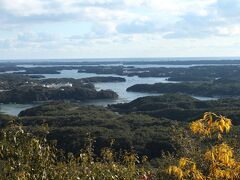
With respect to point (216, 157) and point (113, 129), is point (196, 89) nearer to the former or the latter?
point (113, 129)

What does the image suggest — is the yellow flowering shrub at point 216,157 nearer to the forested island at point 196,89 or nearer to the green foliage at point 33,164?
the green foliage at point 33,164

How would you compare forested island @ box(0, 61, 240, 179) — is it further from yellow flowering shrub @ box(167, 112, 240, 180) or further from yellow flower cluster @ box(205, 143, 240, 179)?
yellow flower cluster @ box(205, 143, 240, 179)

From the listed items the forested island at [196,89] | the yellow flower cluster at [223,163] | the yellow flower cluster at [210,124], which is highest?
the yellow flower cluster at [210,124]

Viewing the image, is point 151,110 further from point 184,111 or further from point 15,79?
point 15,79

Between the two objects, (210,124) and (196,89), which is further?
(196,89)

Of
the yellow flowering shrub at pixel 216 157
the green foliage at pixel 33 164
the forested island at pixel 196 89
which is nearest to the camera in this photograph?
the yellow flowering shrub at pixel 216 157

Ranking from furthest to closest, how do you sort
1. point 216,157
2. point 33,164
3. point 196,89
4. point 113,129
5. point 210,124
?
1. point 196,89
2. point 113,129
3. point 33,164
4. point 216,157
5. point 210,124

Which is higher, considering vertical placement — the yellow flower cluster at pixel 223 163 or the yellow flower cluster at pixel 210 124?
the yellow flower cluster at pixel 210 124

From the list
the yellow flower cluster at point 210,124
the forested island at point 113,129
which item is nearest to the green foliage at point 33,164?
the forested island at point 113,129

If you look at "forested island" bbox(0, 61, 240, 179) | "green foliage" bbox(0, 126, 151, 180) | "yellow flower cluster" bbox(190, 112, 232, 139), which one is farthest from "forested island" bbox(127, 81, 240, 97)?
"yellow flower cluster" bbox(190, 112, 232, 139)

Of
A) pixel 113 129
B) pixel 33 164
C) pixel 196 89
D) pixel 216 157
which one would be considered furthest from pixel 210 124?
pixel 196 89
